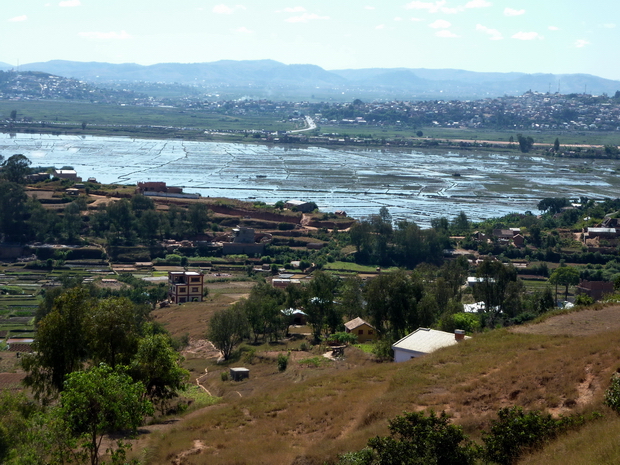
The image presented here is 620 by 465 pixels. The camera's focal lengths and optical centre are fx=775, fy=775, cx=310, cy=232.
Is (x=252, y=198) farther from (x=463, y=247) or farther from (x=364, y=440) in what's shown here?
(x=364, y=440)

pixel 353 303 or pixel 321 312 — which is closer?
pixel 321 312

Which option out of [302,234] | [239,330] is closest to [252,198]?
[302,234]

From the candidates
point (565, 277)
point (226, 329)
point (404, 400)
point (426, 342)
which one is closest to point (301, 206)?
point (565, 277)

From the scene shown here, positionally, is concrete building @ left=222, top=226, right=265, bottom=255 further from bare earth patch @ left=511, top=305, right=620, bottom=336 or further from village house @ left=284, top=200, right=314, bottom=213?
bare earth patch @ left=511, top=305, right=620, bottom=336

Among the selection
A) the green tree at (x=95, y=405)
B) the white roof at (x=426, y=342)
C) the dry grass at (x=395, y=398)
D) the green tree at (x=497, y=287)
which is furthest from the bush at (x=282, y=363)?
the green tree at (x=497, y=287)

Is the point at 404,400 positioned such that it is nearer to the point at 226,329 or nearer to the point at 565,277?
the point at 226,329

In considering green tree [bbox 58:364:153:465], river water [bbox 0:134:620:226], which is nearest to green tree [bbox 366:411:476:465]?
green tree [bbox 58:364:153:465]

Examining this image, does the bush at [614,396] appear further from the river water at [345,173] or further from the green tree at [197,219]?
the river water at [345,173]
